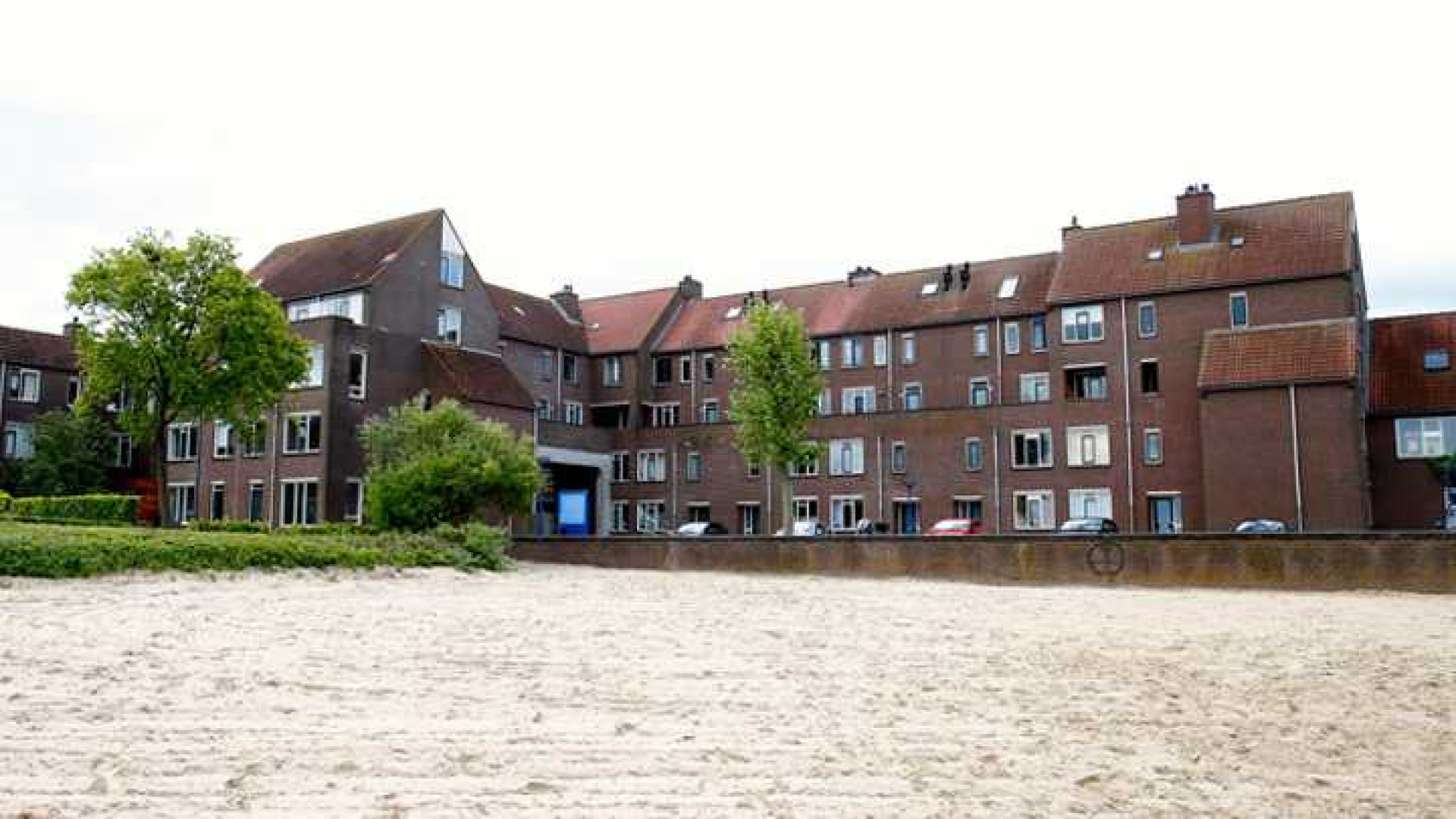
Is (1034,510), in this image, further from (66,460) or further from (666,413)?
(66,460)

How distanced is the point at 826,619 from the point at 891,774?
10.8 meters

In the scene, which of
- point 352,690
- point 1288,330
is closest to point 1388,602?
point 352,690

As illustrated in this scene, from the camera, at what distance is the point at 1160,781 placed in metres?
9.94

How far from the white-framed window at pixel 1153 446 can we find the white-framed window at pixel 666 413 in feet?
92.6

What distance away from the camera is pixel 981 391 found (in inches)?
2474

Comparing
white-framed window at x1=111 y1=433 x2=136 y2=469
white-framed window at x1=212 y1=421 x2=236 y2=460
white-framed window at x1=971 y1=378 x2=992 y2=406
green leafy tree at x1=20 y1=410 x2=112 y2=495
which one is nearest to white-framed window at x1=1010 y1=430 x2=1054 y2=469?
white-framed window at x1=971 y1=378 x2=992 y2=406

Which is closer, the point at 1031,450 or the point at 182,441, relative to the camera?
the point at 1031,450

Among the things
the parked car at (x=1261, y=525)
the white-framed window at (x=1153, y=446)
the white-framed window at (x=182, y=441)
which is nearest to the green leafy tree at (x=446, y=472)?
the white-framed window at (x=182, y=441)

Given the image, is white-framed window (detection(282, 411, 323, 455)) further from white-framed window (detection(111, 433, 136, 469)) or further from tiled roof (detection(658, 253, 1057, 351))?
tiled roof (detection(658, 253, 1057, 351))

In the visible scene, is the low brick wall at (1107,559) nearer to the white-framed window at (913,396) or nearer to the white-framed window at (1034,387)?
the white-framed window at (1034,387)

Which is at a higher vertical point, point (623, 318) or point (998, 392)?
point (623, 318)

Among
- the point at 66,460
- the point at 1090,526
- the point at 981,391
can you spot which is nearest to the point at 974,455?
the point at 981,391

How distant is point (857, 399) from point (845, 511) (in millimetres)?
7515

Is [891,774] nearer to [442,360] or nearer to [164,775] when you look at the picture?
[164,775]
